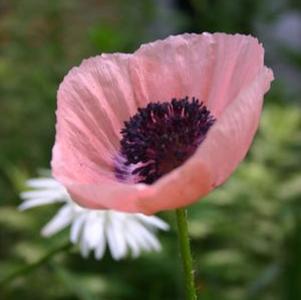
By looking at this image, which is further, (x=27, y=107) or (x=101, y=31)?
(x=27, y=107)

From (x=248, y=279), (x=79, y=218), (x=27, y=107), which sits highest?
(x=27, y=107)

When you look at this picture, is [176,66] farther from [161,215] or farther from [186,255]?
[161,215]

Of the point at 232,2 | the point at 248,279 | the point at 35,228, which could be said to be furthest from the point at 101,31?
the point at 232,2

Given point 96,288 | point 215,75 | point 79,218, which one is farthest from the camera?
point 96,288

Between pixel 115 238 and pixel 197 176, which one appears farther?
pixel 115 238

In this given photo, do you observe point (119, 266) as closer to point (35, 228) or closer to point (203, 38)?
point (35, 228)

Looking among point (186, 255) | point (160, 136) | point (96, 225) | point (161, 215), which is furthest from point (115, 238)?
point (186, 255)

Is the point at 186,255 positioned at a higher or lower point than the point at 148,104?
lower
